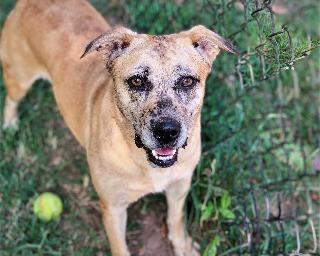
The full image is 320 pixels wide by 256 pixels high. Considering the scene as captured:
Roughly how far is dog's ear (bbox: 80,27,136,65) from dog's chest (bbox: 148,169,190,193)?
736 millimetres

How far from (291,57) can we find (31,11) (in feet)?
6.94

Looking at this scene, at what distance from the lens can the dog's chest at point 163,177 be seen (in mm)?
3207

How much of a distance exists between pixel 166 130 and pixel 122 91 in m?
0.37

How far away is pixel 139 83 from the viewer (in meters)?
2.86

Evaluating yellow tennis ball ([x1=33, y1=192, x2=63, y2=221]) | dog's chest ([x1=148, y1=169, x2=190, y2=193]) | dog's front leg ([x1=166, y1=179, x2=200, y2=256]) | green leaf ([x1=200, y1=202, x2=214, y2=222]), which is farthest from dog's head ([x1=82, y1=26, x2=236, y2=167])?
yellow tennis ball ([x1=33, y1=192, x2=63, y2=221])

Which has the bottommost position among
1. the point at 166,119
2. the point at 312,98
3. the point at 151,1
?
the point at 166,119

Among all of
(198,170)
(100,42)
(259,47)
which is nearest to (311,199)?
(198,170)

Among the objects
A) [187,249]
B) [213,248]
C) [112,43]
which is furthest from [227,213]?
[112,43]

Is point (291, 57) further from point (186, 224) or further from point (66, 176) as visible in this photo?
point (66, 176)

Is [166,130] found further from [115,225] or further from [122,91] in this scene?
[115,225]

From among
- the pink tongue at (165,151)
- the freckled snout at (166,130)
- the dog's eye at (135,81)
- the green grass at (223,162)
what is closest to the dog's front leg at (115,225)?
the green grass at (223,162)

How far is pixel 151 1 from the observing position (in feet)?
16.9

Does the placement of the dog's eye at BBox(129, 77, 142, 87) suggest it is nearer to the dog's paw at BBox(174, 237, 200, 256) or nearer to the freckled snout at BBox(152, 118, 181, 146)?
the freckled snout at BBox(152, 118, 181, 146)

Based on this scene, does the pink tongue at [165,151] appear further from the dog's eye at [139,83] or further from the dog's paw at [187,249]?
the dog's paw at [187,249]
